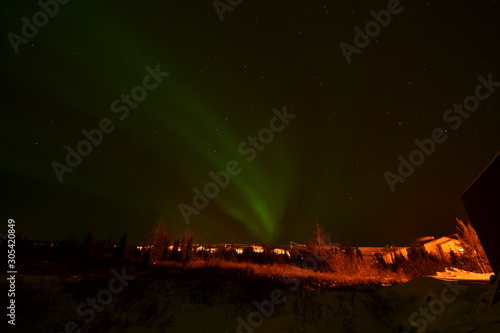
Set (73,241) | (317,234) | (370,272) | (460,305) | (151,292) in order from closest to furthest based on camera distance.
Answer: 1. (460,305)
2. (151,292)
3. (370,272)
4. (317,234)
5. (73,241)

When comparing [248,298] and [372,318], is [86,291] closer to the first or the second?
[248,298]

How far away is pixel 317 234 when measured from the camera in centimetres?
4338

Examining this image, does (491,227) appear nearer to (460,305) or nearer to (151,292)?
(460,305)

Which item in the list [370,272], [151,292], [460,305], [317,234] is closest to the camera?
[460,305]

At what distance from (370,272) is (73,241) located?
7695 centimetres

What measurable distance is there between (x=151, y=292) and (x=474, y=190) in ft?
53.0

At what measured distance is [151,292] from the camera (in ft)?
35.8

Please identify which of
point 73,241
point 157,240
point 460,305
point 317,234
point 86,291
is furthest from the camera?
point 73,241

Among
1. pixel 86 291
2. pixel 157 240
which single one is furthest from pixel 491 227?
pixel 157 240

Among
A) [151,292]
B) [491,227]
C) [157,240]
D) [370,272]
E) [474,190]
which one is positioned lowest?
[370,272]

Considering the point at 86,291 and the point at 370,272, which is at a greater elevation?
the point at 86,291

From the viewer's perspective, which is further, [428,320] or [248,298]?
[248,298]

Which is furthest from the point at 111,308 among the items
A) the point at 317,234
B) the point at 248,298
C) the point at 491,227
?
the point at 317,234

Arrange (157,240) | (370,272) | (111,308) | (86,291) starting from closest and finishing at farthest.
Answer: (111,308) → (86,291) → (370,272) → (157,240)
